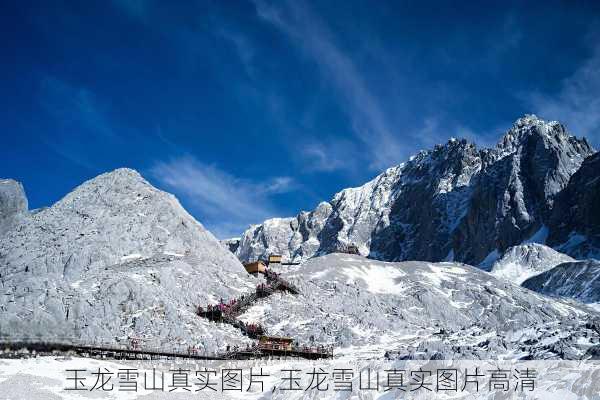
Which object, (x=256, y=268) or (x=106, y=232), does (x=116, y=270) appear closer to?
(x=106, y=232)

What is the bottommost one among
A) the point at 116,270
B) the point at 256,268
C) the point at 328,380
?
the point at 328,380

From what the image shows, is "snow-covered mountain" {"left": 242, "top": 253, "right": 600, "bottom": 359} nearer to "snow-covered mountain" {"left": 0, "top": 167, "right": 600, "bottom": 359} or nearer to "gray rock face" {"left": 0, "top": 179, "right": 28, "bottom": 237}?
"snow-covered mountain" {"left": 0, "top": 167, "right": 600, "bottom": 359}

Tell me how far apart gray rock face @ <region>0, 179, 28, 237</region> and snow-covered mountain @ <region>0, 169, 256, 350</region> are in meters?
28.1

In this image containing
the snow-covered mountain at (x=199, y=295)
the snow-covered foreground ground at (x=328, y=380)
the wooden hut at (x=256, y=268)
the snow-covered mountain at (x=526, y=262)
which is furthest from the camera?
the snow-covered mountain at (x=526, y=262)

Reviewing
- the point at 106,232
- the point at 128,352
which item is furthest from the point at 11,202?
the point at 128,352

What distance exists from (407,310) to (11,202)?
9137cm

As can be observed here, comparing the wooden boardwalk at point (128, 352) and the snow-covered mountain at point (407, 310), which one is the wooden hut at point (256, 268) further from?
the wooden boardwalk at point (128, 352)

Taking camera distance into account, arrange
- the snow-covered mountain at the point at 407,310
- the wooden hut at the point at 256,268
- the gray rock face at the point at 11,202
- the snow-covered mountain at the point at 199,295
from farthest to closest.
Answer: the gray rock face at the point at 11,202 < the wooden hut at the point at 256,268 < the snow-covered mountain at the point at 199,295 < the snow-covered mountain at the point at 407,310

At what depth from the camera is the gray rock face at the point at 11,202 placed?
5020 inches

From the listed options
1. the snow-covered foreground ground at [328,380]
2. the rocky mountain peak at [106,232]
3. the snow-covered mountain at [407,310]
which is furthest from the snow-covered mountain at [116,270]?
the snow-covered foreground ground at [328,380]

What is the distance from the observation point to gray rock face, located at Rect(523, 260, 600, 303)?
12546 cm

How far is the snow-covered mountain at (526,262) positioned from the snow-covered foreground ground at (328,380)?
12695 cm

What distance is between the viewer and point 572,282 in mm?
136000

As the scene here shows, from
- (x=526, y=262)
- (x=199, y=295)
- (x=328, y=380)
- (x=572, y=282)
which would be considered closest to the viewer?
(x=328, y=380)
